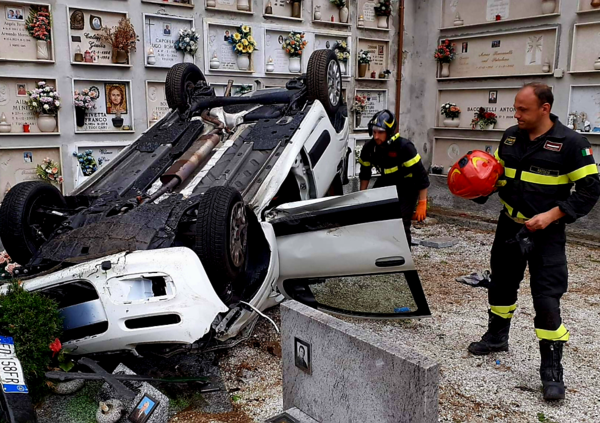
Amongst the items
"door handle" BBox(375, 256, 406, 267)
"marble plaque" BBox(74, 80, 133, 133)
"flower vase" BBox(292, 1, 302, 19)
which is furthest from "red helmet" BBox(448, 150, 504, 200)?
"flower vase" BBox(292, 1, 302, 19)

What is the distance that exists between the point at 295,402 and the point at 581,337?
2.32 meters

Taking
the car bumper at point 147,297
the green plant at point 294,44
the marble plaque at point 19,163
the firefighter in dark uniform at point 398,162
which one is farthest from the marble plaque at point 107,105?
the car bumper at point 147,297

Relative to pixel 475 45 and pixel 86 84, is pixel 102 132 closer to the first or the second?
pixel 86 84

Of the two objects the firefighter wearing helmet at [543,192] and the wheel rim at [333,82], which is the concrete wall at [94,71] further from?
the firefighter wearing helmet at [543,192]

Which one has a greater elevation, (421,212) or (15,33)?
(15,33)

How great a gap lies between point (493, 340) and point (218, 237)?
190 centimetres

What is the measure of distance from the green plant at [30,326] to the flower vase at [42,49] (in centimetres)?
430

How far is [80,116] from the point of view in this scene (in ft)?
21.2

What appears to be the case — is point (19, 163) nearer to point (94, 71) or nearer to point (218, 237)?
point (94, 71)

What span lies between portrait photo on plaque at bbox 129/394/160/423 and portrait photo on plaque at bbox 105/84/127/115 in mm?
4972

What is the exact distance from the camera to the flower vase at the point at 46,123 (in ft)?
20.3

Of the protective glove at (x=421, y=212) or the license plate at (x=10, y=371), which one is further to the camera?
the protective glove at (x=421, y=212)

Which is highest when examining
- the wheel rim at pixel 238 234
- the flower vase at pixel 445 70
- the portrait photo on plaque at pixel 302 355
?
the flower vase at pixel 445 70

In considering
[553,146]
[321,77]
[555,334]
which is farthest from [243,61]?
[555,334]
